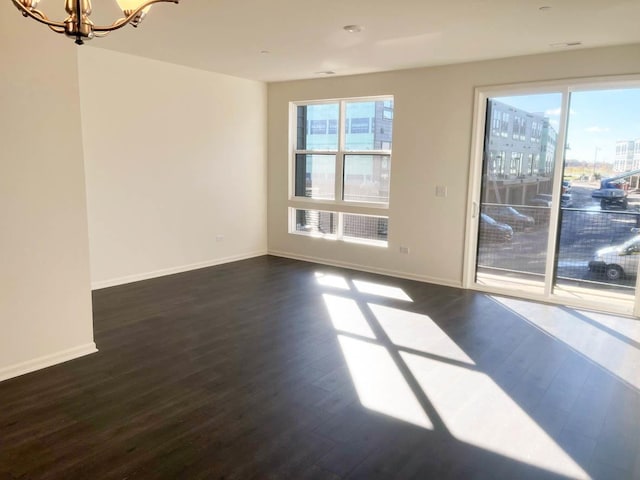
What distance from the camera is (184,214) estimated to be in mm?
6105

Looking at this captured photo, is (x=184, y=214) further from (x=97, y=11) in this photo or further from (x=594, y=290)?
(x=594, y=290)

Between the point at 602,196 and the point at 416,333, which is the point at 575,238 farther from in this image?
the point at 416,333

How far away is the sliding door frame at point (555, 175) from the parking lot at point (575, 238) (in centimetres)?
9

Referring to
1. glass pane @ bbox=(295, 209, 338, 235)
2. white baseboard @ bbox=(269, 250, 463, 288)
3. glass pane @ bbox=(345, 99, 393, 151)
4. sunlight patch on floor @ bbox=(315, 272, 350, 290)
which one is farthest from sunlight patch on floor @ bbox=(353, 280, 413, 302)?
glass pane @ bbox=(345, 99, 393, 151)

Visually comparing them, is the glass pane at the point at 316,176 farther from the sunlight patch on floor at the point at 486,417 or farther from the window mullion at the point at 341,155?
the sunlight patch on floor at the point at 486,417

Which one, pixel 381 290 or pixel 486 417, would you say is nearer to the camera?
pixel 486 417

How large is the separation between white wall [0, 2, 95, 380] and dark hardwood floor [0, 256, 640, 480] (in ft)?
1.06

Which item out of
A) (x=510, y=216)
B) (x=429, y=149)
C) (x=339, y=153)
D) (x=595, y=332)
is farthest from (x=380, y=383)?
(x=339, y=153)

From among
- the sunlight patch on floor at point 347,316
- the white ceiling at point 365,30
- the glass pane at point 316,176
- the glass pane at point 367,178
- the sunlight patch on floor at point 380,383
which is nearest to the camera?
the sunlight patch on floor at point 380,383

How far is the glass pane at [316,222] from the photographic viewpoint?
6848 millimetres

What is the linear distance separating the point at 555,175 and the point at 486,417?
3.17m

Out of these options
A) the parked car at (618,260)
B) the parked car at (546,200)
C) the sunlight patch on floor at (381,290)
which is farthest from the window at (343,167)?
the parked car at (618,260)

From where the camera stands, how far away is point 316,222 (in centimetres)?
702

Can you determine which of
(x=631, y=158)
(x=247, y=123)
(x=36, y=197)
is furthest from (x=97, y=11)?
(x=631, y=158)
